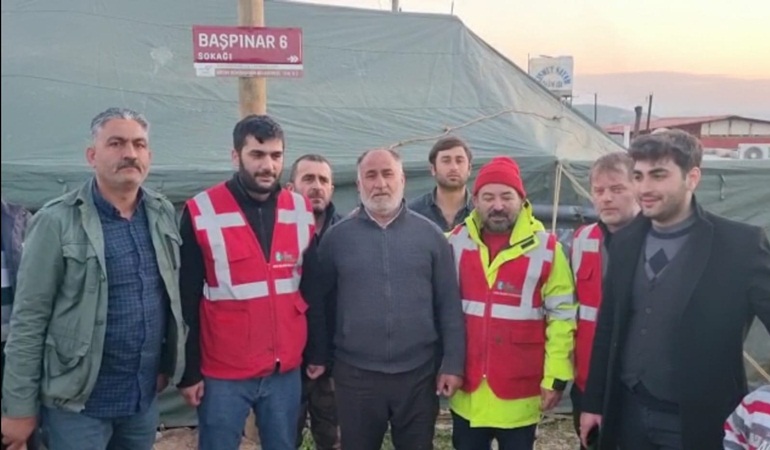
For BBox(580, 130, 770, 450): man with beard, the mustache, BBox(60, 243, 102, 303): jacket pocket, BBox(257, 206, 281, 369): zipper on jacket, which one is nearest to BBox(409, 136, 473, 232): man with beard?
BBox(257, 206, 281, 369): zipper on jacket

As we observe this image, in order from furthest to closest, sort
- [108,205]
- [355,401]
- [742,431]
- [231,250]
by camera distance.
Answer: [355,401] < [231,250] < [108,205] < [742,431]

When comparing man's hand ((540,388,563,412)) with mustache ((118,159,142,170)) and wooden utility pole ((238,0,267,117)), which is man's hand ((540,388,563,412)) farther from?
wooden utility pole ((238,0,267,117))

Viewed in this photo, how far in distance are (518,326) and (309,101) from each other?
11.6 ft

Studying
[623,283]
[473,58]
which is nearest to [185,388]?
[623,283]

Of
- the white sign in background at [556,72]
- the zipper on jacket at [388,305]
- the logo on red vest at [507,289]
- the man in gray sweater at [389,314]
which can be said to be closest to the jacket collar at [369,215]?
the man in gray sweater at [389,314]

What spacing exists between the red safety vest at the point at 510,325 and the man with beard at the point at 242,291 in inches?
28.5

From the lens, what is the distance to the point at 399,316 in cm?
302

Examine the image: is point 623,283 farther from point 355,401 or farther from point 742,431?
point 355,401

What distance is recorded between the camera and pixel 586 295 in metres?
3.18

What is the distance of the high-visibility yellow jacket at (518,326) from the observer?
9.91ft

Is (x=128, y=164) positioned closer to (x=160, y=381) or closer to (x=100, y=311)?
(x=100, y=311)

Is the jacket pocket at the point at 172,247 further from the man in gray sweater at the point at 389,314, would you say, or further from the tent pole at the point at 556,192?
the tent pole at the point at 556,192

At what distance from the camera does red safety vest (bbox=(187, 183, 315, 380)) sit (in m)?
2.89

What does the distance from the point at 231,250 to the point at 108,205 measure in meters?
0.48
